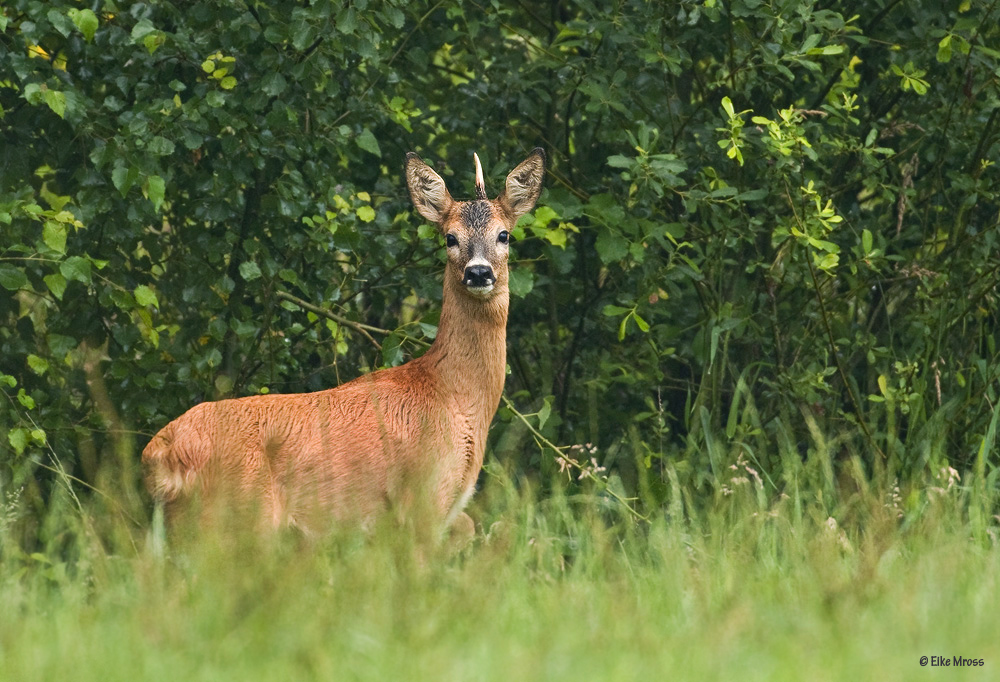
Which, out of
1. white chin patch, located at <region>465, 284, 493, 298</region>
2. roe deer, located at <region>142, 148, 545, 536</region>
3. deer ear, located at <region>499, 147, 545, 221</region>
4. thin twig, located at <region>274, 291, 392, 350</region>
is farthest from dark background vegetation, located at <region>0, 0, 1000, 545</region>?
white chin patch, located at <region>465, 284, 493, 298</region>

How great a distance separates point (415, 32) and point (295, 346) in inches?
59.4

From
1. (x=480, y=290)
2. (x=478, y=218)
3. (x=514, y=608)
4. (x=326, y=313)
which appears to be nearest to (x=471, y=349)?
(x=480, y=290)

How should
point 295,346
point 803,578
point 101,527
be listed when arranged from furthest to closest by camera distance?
point 295,346, point 101,527, point 803,578

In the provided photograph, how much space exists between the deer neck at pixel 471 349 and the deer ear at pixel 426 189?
29 cm

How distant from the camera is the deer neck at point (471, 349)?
5.08 m

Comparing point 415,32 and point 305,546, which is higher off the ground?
point 415,32

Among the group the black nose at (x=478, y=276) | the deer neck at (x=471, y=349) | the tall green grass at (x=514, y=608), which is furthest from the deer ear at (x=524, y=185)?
the tall green grass at (x=514, y=608)

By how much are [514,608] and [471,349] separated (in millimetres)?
1477

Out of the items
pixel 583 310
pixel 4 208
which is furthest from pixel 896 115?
pixel 4 208

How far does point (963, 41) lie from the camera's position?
19.2 feet

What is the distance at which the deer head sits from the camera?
5023 mm

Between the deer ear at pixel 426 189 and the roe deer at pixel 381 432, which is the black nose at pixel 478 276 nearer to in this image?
the roe deer at pixel 381 432

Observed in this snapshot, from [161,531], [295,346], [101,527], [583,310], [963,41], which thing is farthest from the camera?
[583,310]

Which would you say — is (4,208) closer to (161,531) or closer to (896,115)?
(161,531)
